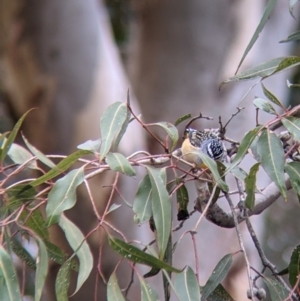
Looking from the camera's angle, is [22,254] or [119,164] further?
[22,254]

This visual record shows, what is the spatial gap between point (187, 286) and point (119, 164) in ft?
0.38

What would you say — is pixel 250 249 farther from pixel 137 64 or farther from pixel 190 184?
Result: pixel 137 64

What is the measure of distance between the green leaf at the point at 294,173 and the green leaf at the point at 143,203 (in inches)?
4.7

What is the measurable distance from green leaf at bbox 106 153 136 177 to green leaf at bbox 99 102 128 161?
0.01 metres

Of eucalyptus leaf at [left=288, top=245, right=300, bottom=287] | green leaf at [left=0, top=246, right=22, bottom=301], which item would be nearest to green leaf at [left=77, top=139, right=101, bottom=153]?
green leaf at [left=0, top=246, right=22, bottom=301]

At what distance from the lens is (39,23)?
102 centimetres

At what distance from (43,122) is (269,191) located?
58 centimetres

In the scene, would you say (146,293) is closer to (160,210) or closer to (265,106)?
(160,210)

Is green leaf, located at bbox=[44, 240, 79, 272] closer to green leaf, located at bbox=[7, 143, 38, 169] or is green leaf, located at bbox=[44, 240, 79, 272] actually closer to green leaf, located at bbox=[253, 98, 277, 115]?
green leaf, located at bbox=[7, 143, 38, 169]

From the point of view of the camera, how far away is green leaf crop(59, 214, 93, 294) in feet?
1.44

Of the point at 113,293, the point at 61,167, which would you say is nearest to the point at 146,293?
the point at 113,293

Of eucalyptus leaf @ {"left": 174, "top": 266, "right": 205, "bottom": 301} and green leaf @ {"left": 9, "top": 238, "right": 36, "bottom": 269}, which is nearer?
eucalyptus leaf @ {"left": 174, "top": 266, "right": 205, "bottom": 301}

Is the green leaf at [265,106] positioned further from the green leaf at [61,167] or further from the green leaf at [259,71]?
the green leaf at [61,167]

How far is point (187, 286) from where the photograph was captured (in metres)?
0.42
